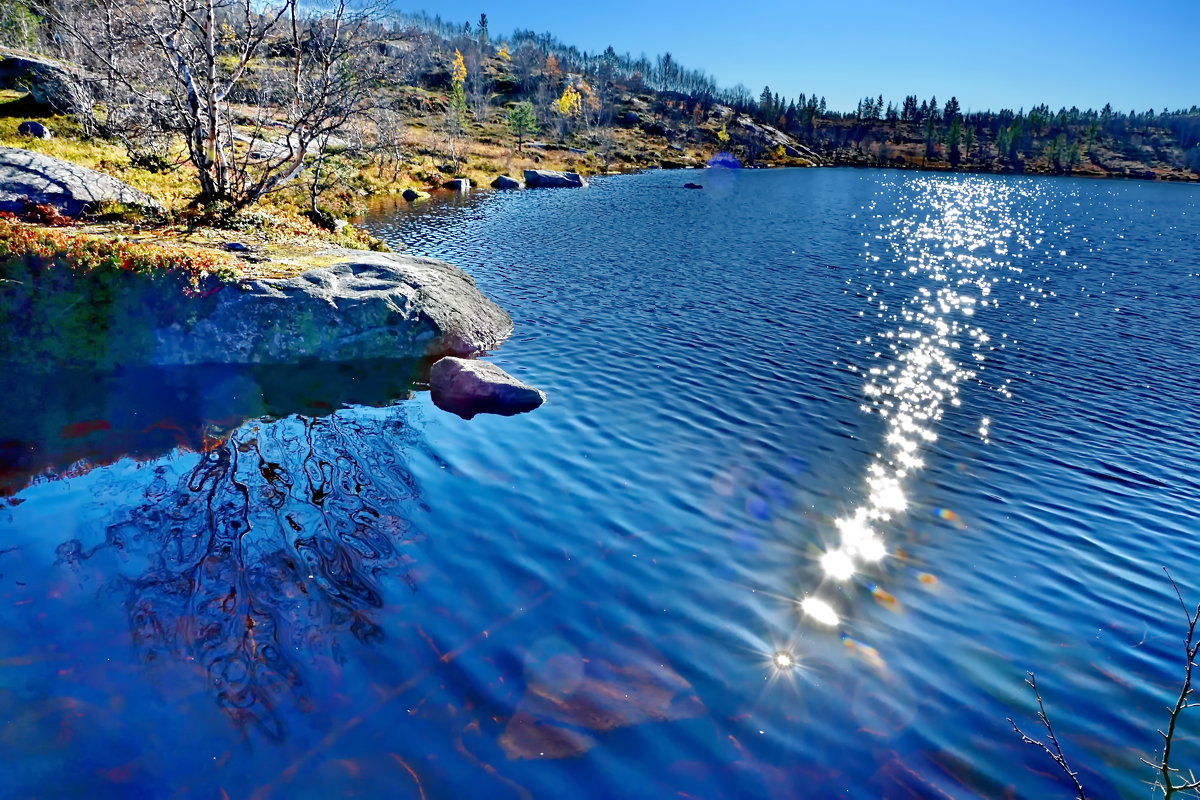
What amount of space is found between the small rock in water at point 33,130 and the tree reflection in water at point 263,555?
1629 inches

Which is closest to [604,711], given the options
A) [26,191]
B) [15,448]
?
[15,448]

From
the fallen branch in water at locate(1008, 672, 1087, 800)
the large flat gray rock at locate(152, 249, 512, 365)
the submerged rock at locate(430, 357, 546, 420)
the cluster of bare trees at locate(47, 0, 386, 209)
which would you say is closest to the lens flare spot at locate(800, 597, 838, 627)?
the fallen branch in water at locate(1008, 672, 1087, 800)

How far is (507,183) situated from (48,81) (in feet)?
174

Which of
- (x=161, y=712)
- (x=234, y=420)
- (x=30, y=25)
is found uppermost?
(x=30, y=25)

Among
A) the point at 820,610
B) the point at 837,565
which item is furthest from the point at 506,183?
the point at 820,610

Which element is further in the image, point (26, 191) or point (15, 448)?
point (26, 191)

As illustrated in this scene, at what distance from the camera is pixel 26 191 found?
77.5 feet

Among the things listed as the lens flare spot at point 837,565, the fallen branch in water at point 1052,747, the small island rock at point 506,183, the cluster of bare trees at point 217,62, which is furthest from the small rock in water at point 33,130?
the fallen branch in water at point 1052,747

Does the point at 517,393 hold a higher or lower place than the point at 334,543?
higher

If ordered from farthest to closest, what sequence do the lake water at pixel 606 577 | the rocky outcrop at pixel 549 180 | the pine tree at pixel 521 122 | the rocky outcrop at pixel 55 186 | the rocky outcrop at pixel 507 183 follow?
the pine tree at pixel 521 122, the rocky outcrop at pixel 549 180, the rocky outcrop at pixel 507 183, the rocky outcrop at pixel 55 186, the lake water at pixel 606 577

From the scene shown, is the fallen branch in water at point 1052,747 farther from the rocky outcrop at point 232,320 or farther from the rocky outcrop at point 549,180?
the rocky outcrop at point 549,180

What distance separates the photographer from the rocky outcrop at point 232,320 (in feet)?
60.1

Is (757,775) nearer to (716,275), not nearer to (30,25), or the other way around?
(716,275)

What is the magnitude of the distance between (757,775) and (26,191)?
106 ft
